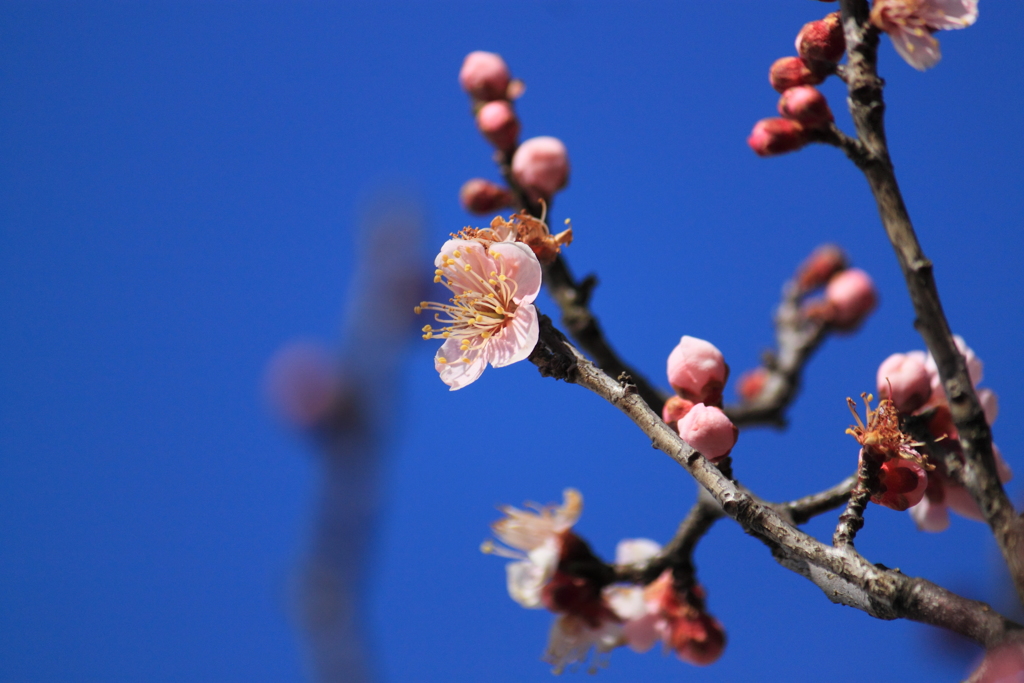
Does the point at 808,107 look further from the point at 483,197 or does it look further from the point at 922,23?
the point at 483,197

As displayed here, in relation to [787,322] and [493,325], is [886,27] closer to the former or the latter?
[493,325]

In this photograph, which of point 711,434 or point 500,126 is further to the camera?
point 500,126

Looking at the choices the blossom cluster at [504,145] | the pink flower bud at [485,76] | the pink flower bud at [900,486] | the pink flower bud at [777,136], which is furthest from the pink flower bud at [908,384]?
the pink flower bud at [485,76]

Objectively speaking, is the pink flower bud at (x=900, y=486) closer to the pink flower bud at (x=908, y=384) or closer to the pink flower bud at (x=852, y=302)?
the pink flower bud at (x=908, y=384)

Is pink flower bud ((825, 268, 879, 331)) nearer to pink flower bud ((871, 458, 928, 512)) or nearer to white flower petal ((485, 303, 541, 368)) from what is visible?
pink flower bud ((871, 458, 928, 512))

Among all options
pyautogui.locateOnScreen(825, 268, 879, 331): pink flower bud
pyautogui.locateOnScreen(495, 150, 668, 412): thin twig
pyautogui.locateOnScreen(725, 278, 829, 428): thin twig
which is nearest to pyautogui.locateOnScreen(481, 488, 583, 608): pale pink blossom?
pyautogui.locateOnScreen(495, 150, 668, 412): thin twig

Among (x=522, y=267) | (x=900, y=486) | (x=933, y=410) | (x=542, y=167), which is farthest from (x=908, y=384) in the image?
(x=542, y=167)
